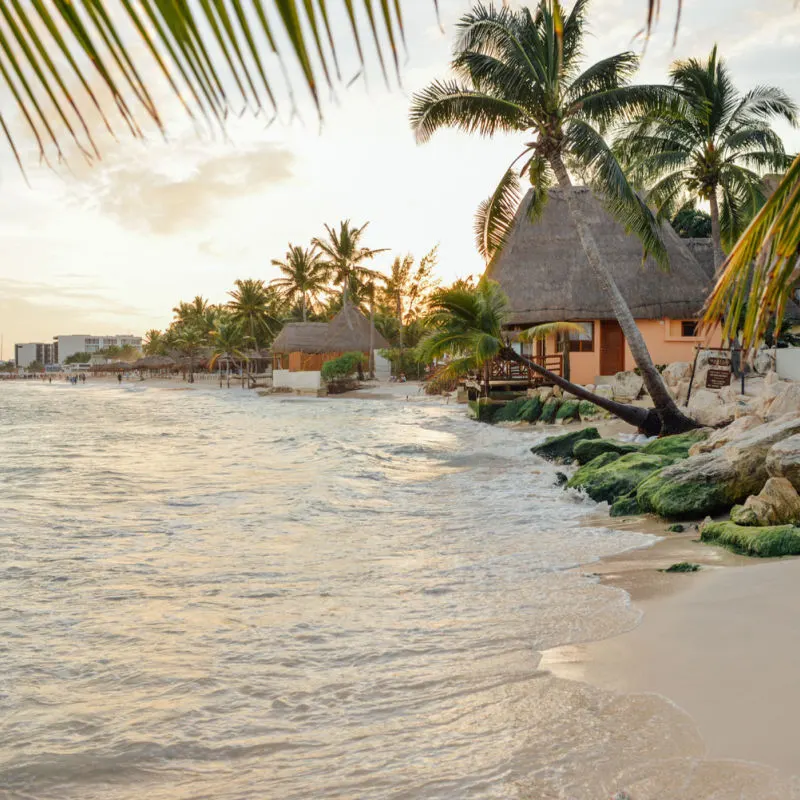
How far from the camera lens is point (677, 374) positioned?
19.5 m

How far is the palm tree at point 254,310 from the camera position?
57.6m

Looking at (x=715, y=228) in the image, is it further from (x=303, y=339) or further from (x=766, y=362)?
(x=303, y=339)

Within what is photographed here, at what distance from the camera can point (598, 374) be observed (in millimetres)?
24578

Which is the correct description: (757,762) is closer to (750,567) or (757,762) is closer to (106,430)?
(750,567)

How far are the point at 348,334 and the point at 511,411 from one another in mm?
24577

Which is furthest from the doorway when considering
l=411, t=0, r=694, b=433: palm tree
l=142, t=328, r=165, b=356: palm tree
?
l=142, t=328, r=165, b=356: palm tree

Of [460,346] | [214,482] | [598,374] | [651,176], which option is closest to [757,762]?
[214,482]

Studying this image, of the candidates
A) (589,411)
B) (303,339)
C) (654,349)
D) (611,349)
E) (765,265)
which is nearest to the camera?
(765,265)

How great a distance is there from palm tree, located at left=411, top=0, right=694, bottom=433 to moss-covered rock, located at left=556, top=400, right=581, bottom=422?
5082 millimetres

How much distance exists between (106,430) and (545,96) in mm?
16959

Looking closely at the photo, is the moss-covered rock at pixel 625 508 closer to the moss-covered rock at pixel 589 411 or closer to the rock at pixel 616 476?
the rock at pixel 616 476

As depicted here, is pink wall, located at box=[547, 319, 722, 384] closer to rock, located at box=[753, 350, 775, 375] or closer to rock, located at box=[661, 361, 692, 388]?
rock, located at box=[661, 361, 692, 388]

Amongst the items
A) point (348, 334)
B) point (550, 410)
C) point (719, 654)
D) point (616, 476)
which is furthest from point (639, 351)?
point (348, 334)

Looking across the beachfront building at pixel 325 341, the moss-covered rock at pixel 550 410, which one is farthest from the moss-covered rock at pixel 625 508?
the beachfront building at pixel 325 341
